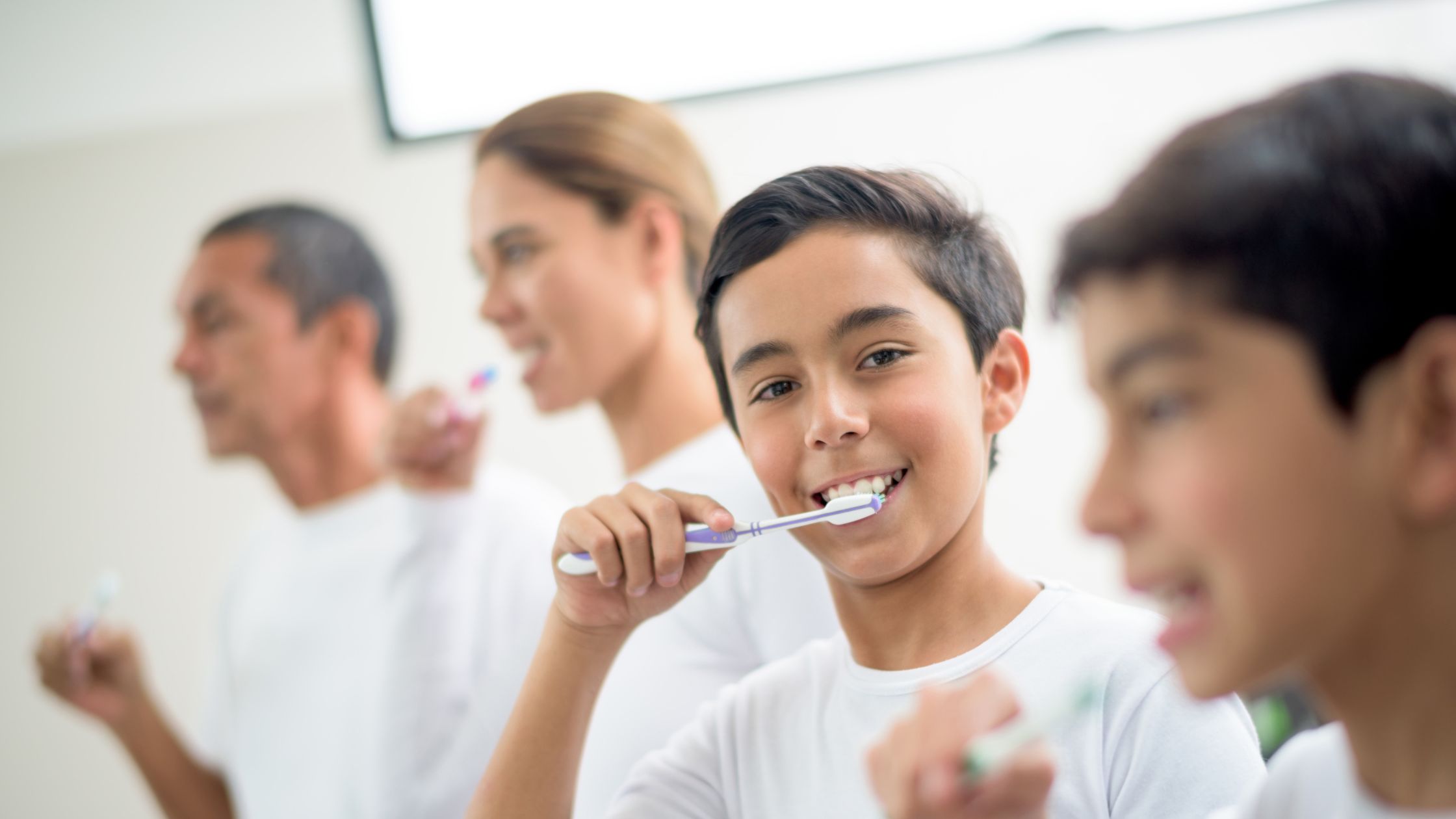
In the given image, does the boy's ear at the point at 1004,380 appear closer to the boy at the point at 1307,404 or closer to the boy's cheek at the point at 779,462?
the boy's cheek at the point at 779,462

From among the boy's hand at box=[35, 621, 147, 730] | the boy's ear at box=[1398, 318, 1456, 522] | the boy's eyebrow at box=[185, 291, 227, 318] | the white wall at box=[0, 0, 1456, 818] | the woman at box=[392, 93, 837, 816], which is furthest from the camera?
the white wall at box=[0, 0, 1456, 818]

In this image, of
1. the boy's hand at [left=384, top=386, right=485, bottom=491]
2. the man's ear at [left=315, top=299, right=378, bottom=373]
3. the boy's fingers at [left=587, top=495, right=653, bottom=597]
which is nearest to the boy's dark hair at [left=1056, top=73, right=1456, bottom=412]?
the boy's fingers at [left=587, top=495, right=653, bottom=597]

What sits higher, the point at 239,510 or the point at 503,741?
the point at 503,741

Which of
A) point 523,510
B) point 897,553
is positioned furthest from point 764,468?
point 523,510

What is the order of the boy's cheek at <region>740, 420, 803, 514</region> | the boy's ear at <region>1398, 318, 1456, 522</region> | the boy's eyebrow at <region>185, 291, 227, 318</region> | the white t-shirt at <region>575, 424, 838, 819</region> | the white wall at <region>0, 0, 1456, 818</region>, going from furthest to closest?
the white wall at <region>0, 0, 1456, 818</region> → the boy's eyebrow at <region>185, 291, 227, 318</region> → the white t-shirt at <region>575, 424, 838, 819</region> → the boy's cheek at <region>740, 420, 803, 514</region> → the boy's ear at <region>1398, 318, 1456, 522</region>

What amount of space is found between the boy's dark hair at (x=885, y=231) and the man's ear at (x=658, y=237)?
38cm

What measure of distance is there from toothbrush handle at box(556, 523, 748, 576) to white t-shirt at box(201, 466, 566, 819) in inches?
17.0

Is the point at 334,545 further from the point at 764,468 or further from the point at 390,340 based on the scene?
the point at 764,468

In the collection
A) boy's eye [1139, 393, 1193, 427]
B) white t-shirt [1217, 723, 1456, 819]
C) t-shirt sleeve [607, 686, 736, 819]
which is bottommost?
t-shirt sleeve [607, 686, 736, 819]

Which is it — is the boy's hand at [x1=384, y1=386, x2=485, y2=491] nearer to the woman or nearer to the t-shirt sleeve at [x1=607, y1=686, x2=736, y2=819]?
the woman

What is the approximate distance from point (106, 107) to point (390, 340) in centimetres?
122

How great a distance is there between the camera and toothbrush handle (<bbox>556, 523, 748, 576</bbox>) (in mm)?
768

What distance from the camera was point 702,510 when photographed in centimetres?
78

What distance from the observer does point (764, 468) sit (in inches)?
29.9
